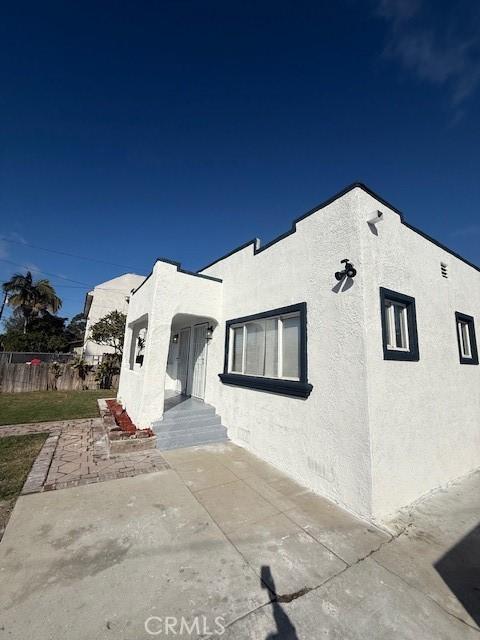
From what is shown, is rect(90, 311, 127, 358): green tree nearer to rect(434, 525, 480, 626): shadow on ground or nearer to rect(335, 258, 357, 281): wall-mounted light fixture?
rect(335, 258, 357, 281): wall-mounted light fixture

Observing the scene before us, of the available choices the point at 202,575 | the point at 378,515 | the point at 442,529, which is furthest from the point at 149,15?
the point at 442,529

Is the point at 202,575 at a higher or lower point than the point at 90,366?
lower

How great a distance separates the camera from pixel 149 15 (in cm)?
648

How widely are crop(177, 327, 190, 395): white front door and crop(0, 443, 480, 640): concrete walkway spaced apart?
598 centimetres

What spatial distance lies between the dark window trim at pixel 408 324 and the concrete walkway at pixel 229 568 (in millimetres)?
2361

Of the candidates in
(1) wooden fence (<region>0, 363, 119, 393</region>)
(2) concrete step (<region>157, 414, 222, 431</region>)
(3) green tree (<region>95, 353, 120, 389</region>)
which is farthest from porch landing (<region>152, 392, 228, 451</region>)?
(1) wooden fence (<region>0, 363, 119, 393</region>)

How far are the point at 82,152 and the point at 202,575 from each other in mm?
13029

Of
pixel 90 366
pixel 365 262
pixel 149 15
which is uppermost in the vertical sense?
pixel 149 15

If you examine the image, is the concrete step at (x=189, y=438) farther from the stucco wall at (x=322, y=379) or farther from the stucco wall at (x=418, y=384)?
the stucco wall at (x=418, y=384)

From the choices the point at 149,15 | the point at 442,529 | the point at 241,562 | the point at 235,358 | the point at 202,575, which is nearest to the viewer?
the point at 202,575

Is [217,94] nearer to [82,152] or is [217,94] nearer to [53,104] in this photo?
[53,104]

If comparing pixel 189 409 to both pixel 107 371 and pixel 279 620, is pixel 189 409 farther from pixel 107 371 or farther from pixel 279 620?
pixel 107 371

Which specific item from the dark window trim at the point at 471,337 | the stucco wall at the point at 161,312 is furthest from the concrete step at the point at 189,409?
the dark window trim at the point at 471,337

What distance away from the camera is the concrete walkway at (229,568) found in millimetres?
2117
